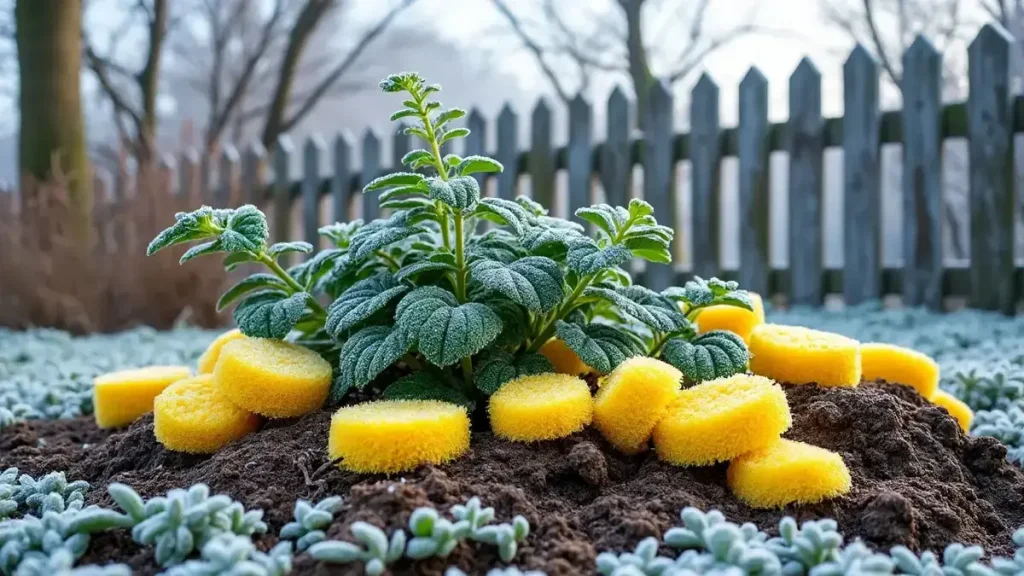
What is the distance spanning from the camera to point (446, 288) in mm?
1564

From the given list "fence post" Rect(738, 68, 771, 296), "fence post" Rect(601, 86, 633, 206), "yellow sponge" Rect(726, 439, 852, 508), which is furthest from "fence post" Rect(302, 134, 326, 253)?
"yellow sponge" Rect(726, 439, 852, 508)

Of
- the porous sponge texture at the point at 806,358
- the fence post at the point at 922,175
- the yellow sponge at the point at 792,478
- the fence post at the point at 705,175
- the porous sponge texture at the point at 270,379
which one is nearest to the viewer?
the yellow sponge at the point at 792,478

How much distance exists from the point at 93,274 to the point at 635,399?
4279mm

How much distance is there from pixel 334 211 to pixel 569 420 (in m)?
5.22

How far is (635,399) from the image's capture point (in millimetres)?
1279

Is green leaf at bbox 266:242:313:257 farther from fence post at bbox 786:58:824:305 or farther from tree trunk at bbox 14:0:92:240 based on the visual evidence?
tree trunk at bbox 14:0:92:240

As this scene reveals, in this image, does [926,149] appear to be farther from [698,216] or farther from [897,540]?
[897,540]

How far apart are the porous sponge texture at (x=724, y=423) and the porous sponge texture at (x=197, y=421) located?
2.53 ft

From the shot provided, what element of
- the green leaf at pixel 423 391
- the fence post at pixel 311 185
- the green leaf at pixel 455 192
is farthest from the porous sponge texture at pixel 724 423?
the fence post at pixel 311 185

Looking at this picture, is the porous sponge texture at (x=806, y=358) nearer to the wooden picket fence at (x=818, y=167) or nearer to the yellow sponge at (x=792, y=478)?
the yellow sponge at (x=792, y=478)

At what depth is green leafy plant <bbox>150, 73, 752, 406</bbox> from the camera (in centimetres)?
133

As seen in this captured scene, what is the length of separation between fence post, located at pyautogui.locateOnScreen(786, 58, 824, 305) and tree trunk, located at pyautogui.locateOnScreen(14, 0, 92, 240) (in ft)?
13.6

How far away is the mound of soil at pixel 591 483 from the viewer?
108 cm

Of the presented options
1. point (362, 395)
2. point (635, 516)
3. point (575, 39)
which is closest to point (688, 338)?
point (635, 516)
